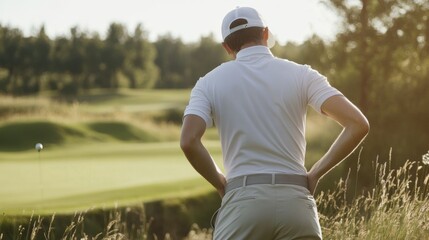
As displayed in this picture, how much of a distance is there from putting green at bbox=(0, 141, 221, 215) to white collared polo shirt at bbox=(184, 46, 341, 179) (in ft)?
22.6

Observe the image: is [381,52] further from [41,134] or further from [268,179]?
[268,179]

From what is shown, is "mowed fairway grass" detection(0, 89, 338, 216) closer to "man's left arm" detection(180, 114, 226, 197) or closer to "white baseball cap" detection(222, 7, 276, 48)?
"man's left arm" detection(180, 114, 226, 197)

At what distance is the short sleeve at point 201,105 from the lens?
11.7 ft

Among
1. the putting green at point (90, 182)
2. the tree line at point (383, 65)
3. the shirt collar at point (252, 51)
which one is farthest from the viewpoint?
the tree line at point (383, 65)

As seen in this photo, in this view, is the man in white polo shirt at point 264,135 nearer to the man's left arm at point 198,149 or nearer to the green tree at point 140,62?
the man's left arm at point 198,149

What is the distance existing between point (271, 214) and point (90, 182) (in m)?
13.0

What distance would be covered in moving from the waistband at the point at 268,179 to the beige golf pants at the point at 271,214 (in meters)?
0.02

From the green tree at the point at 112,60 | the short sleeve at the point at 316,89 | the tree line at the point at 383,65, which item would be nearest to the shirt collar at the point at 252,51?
the short sleeve at the point at 316,89

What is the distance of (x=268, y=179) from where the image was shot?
349 centimetres

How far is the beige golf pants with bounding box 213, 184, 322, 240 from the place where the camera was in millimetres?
3439

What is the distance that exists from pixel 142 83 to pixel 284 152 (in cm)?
9025

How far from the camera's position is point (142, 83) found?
306 ft

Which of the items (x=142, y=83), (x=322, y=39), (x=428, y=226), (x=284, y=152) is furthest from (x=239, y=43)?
(x=142, y=83)

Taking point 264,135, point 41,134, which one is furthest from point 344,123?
point 41,134
